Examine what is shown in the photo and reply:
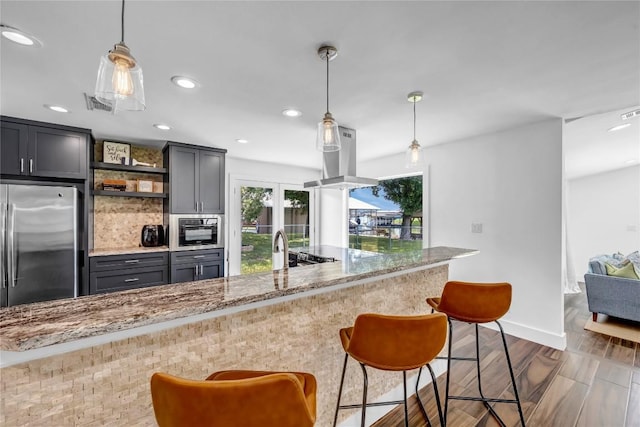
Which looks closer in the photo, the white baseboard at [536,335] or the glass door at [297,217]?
the white baseboard at [536,335]

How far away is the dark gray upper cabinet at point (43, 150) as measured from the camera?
8.99 ft

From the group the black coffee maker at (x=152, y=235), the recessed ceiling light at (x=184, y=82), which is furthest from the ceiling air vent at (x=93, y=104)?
A: the black coffee maker at (x=152, y=235)

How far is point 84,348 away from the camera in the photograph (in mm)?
961

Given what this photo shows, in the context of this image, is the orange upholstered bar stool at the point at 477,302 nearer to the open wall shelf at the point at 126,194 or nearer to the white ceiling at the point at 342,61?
the white ceiling at the point at 342,61

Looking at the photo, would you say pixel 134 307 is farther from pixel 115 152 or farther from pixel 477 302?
pixel 115 152

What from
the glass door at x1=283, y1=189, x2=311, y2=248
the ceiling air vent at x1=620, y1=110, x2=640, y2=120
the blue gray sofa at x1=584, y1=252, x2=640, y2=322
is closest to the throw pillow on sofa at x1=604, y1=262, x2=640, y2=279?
the blue gray sofa at x1=584, y1=252, x2=640, y2=322

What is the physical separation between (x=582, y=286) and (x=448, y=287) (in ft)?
17.5

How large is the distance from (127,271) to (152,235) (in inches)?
23.8

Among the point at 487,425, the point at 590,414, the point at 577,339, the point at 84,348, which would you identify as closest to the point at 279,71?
the point at 84,348

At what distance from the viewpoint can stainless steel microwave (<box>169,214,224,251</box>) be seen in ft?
12.1

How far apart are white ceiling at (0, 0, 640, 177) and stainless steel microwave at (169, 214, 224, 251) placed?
127cm

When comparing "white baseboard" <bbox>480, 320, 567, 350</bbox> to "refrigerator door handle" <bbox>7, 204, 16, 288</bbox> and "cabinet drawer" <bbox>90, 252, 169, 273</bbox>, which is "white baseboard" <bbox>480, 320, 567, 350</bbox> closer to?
"cabinet drawer" <bbox>90, 252, 169, 273</bbox>

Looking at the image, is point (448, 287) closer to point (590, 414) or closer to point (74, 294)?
point (590, 414)

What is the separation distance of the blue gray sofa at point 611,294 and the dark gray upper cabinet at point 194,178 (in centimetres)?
507
